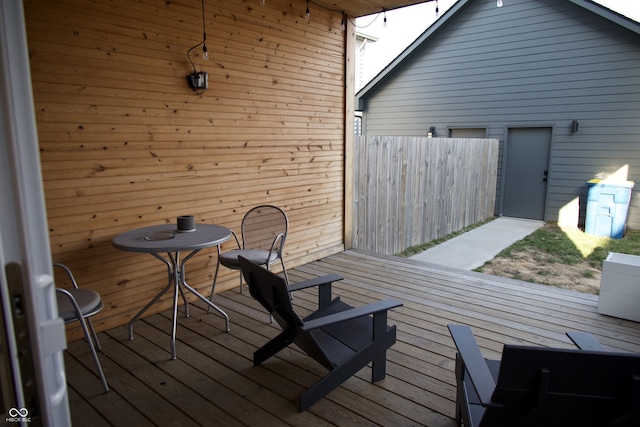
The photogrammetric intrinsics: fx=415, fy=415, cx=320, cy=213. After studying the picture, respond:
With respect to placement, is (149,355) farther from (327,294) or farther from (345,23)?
(345,23)

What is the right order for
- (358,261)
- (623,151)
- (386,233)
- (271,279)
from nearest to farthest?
(271,279) → (358,261) → (386,233) → (623,151)

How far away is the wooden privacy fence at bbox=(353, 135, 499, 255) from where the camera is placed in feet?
17.6

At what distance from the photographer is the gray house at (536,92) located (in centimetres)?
714

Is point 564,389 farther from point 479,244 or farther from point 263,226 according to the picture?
point 479,244

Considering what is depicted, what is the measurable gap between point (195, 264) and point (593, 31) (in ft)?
25.5

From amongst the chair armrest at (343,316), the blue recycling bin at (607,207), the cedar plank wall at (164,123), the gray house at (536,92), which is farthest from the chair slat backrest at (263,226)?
the gray house at (536,92)

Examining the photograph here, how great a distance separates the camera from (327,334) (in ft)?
8.00

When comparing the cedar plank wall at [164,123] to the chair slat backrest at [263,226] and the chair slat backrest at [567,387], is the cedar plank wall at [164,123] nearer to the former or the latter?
the chair slat backrest at [263,226]

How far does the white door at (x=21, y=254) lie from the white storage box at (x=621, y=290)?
3671mm

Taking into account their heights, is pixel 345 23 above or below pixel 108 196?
above

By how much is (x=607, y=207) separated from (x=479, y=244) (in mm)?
2309

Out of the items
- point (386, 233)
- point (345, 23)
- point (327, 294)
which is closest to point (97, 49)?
point (327, 294)

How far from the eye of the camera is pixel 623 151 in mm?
7176

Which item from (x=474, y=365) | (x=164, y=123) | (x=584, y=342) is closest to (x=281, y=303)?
(x=474, y=365)
